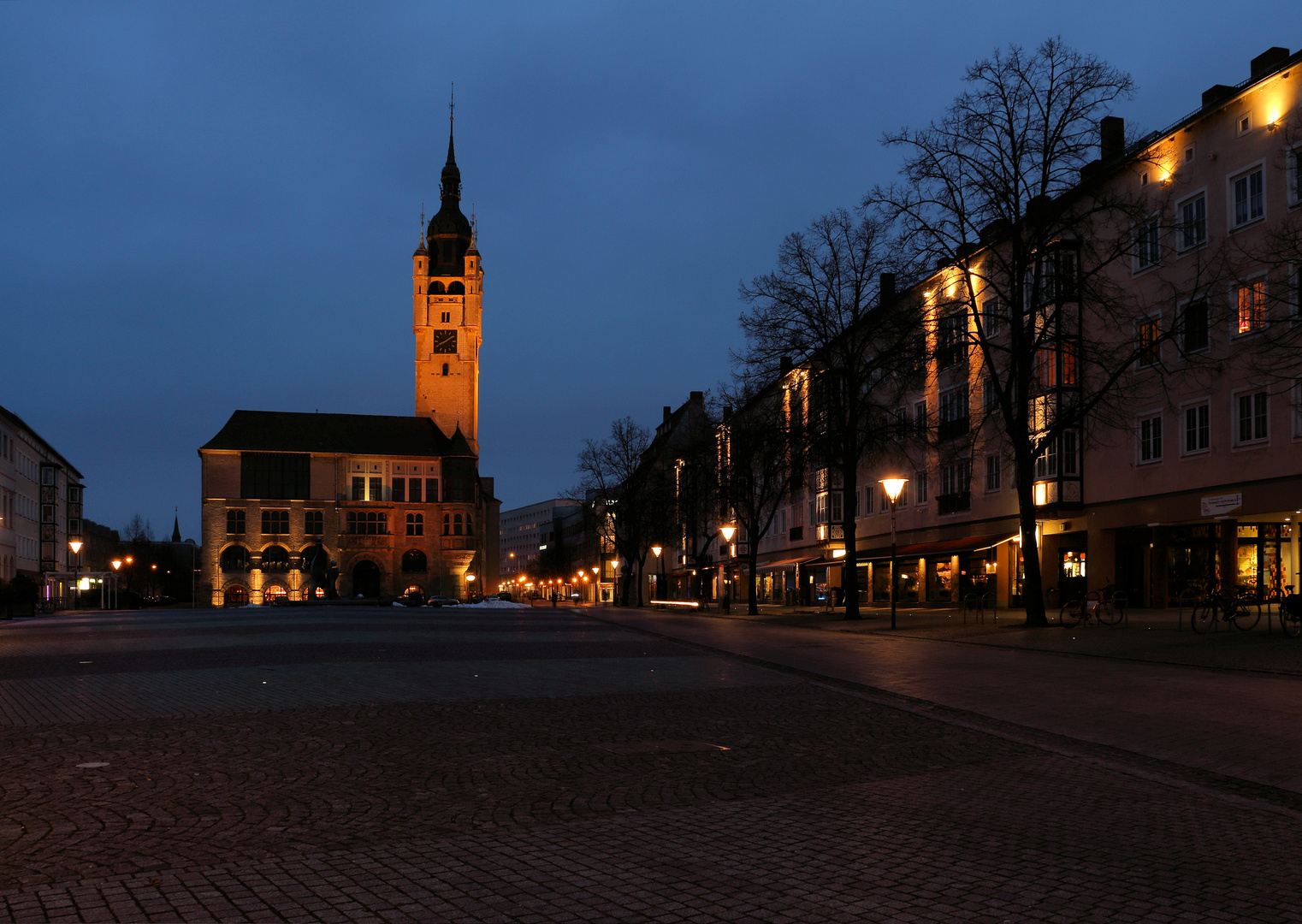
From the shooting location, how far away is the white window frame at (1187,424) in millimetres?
34188

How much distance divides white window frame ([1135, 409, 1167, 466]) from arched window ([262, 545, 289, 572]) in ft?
267

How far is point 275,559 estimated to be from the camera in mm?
103062

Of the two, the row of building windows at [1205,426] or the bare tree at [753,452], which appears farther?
the bare tree at [753,452]

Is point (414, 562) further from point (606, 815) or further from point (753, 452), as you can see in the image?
point (606, 815)

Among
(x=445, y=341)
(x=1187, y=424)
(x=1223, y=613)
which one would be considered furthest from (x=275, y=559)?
(x=1223, y=613)

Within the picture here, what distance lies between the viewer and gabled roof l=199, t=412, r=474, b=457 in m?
106

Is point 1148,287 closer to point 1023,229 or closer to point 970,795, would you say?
point 1023,229

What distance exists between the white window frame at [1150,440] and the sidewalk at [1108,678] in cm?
791

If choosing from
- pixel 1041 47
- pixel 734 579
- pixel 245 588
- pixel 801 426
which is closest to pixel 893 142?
pixel 1041 47

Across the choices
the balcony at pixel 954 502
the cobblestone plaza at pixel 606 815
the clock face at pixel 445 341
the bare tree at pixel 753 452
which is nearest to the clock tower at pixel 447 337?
the clock face at pixel 445 341

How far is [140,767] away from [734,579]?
77.4 m

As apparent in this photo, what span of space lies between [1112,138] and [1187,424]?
9.52 metres

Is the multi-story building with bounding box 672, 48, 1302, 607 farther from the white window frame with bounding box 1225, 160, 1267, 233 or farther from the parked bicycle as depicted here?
the parked bicycle

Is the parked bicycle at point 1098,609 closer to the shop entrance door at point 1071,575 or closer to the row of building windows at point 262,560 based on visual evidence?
the shop entrance door at point 1071,575
